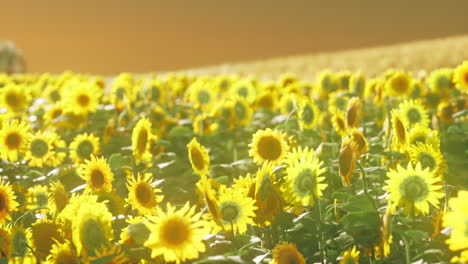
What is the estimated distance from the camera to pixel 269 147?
284 centimetres

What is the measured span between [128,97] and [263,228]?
11.3ft

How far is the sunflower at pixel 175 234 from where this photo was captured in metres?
1.87

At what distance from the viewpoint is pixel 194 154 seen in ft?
8.94

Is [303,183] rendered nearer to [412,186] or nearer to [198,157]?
[412,186]

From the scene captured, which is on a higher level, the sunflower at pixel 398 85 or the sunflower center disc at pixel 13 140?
the sunflower at pixel 398 85

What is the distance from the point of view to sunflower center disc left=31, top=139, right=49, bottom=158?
144 inches

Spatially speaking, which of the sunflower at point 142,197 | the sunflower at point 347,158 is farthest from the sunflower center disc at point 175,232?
the sunflower at point 347,158

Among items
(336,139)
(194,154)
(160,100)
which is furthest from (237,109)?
(194,154)

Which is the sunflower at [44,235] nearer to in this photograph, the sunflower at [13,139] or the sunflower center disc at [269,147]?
the sunflower center disc at [269,147]

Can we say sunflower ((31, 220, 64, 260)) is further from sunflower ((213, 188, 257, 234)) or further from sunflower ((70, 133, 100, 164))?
sunflower ((70, 133, 100, 164))

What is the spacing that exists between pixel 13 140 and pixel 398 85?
330 cm

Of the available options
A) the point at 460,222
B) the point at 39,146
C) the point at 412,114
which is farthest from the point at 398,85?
the point at 460,222

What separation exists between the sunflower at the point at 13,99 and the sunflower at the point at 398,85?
345 cm

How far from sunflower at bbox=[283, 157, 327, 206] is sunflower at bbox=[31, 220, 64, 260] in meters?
1.02
